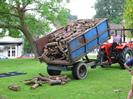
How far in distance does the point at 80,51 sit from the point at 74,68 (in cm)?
93

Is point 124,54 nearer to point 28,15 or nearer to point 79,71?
point 79,71

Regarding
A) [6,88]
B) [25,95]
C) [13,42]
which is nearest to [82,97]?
[25,95]

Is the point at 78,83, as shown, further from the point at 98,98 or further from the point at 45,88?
the point at 98,98

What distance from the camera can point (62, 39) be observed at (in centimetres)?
1941

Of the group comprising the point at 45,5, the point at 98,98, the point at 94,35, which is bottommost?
the point at 98,98

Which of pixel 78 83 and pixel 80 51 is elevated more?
pixel 80 51

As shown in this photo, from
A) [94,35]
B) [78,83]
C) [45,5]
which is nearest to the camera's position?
[78,83]

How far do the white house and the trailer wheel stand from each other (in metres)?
63.4

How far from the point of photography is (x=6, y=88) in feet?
52.6

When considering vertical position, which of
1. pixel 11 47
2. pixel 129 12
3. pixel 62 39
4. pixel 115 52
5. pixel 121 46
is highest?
pixel 129 12

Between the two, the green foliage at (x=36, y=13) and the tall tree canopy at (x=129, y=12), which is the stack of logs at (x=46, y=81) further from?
the tall tree canopy at (x=129, y=12)

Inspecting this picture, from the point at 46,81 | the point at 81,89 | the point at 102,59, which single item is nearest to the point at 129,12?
the point at 102,59

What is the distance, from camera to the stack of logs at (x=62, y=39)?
1903 cm

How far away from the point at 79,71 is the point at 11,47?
216 feet
